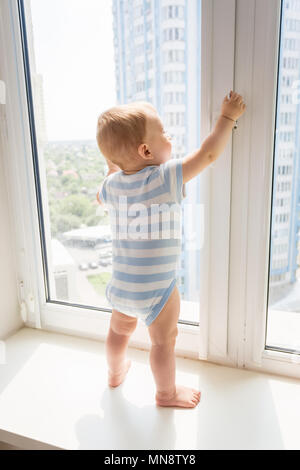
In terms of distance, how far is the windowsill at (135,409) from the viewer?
0.83 metres

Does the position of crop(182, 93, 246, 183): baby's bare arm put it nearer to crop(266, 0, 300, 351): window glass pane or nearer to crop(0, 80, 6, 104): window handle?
crop(266, 0, 300, 351): window glass pane

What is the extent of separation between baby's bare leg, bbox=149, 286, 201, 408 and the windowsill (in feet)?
0.08

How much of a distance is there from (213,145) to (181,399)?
0.63 meters

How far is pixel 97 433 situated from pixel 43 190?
2.54 ft

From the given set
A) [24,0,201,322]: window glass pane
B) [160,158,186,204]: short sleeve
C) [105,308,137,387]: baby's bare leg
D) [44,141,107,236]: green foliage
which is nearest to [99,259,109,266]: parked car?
[24,0,201,322]: window glass pane

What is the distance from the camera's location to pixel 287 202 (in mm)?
938

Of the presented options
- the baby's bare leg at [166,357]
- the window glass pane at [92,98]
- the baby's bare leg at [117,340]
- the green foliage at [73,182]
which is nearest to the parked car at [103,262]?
the window glass pane at [92,98]

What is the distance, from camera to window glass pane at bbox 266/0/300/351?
2.81 feet

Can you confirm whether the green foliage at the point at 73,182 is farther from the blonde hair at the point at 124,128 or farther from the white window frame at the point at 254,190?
the white window frame at the point at 254,190

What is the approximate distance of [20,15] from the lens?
1.11m

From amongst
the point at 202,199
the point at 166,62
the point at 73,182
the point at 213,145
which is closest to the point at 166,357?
the point at 202,199

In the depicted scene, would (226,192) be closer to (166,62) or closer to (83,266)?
(166,62)

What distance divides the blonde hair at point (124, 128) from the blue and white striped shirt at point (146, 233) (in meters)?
0.07

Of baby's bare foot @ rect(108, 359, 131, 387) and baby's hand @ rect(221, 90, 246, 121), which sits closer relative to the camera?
baby's hand @ rect(221, 90, 246, 121)
